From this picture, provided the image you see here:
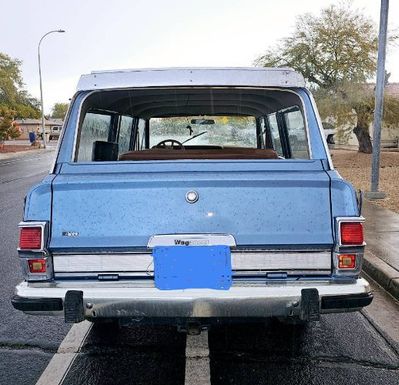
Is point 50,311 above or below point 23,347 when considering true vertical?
above

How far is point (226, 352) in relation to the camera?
125 inches

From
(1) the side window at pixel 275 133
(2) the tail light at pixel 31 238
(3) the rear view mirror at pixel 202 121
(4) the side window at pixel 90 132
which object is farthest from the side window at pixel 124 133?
(2) the tail light at pixel 31 238

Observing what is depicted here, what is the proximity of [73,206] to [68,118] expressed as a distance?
79 cm

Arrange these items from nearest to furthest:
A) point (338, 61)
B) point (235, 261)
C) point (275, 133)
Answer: point (235, 261) < point (275, 133) < point (338, 61)

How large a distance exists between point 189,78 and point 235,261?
4.47 feet

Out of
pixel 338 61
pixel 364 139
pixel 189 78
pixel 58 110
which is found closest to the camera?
pixel 189 78

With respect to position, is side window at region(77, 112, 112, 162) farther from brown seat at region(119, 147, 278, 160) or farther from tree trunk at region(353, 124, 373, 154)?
tree trunk at region(353, 124, 373, 154)

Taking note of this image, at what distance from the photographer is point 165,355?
10.3 feet

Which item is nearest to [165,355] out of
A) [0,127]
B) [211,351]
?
[211,351]

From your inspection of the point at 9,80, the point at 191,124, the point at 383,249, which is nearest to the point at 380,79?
the point at 383,249

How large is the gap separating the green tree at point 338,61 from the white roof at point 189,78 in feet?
58.1

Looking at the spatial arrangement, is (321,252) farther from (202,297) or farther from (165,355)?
(165,355)

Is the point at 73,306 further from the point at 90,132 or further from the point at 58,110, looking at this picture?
the point at 58,110

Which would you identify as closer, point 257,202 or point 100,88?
point 257,202
